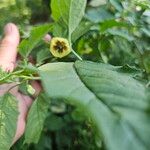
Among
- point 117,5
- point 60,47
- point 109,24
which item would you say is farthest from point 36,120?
point 117,5

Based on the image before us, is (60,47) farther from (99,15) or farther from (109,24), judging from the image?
(99,15)

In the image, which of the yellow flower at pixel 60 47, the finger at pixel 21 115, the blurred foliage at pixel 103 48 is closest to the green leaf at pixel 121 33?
the blurred foliage at pixel 103 48

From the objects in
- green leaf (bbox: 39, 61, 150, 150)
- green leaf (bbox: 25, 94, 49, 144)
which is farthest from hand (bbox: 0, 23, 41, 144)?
green leaf (bbox: 39, 61, 150, 150)

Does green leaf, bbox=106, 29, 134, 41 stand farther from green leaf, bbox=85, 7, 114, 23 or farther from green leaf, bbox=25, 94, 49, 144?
green leaf, bbox=25, 94, 49, 144

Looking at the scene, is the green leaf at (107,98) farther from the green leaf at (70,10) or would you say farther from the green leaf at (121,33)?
the green leaf at (121,33)

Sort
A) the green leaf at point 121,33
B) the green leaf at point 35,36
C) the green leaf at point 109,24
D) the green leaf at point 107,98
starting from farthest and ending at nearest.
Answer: the green leaf at point 121,33 < the green leaf at point 109,24 < the green leaf at point 35,36 < the green leaf at point 107,98

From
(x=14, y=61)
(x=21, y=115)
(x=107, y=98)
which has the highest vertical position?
(x=107, y=98)
